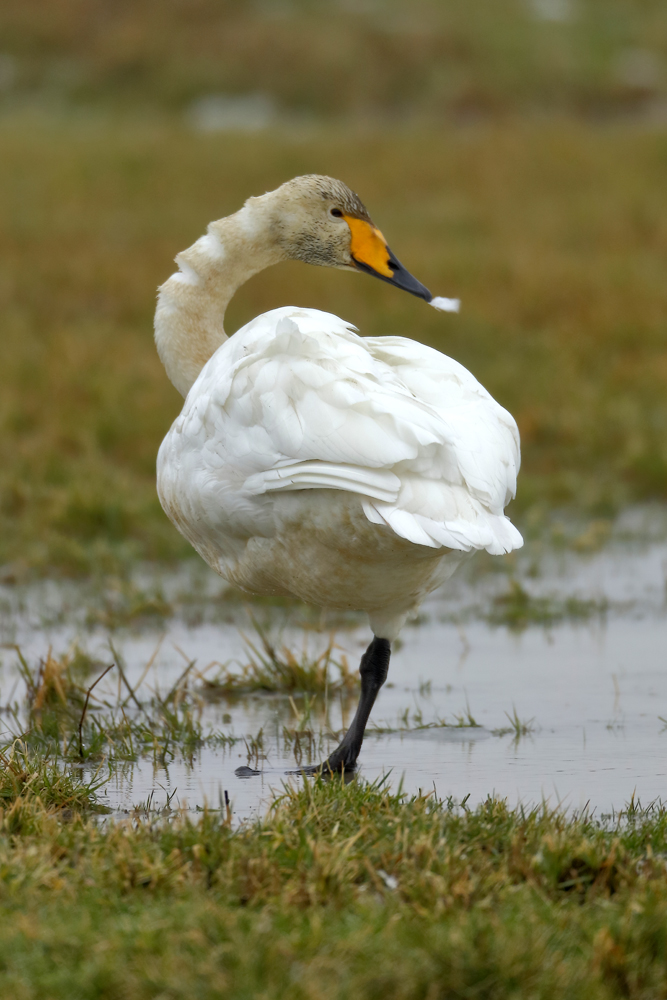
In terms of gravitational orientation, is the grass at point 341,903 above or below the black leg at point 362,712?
below

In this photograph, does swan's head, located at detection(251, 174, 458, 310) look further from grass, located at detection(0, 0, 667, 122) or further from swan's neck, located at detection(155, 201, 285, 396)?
grass, located at detection(0, 0, 667, 122)

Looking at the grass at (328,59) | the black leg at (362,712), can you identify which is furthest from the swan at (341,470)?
the grass at (328,59)

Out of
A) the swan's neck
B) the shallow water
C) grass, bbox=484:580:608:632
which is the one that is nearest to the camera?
the shallow water

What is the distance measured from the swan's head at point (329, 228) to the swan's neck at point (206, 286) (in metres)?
0.08

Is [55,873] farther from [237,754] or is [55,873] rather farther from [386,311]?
[386,311]

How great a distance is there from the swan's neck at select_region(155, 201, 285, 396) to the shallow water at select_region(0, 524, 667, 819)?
1135mm

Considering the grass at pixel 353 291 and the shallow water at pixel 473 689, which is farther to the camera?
the grass at pixel 353 291

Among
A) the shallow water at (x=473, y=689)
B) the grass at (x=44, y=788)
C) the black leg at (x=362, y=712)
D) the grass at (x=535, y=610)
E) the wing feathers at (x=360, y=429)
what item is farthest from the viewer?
the grass at (x=535, y=610)

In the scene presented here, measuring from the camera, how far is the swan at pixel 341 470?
3537 mm

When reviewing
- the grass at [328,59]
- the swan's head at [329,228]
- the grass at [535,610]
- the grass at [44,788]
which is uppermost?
the grass at [328,59]

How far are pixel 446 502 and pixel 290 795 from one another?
0.82 metres

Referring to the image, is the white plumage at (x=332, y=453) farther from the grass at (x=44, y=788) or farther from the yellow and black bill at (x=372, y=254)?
the grass at (x=44, y=788)

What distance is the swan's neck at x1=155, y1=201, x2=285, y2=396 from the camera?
4980 millimetres

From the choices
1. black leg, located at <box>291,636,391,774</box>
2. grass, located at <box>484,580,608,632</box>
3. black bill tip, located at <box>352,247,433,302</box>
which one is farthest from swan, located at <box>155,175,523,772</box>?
grass, located at <box>484,580,608,632</box>
